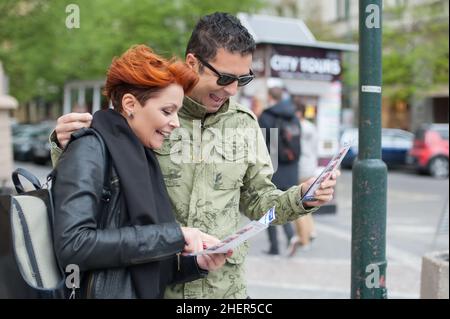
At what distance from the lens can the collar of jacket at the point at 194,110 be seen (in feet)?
7.24

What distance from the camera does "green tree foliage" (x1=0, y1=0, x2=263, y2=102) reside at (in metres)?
17.4

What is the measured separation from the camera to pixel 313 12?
3350cm

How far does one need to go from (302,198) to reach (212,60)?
0.57m

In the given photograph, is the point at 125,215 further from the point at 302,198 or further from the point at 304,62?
the point at 304,62

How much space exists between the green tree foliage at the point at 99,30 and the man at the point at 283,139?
11572 millimetres

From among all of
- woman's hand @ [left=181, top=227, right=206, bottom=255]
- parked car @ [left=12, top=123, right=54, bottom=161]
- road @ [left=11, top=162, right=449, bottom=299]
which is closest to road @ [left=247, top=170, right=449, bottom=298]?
road @ [left=11, top=162, right=449, bottom=299]

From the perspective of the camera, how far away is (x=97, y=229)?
1.70 meters

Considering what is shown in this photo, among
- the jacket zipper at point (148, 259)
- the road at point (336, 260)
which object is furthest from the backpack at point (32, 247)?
the road at point (336, 260)

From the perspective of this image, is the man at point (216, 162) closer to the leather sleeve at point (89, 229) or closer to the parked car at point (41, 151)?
the leather sleeve at point (89, 229)

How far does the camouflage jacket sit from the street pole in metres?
0.85

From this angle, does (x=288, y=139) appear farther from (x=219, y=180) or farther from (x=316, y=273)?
(x=219, y=180)

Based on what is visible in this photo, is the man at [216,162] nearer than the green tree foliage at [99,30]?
Yes

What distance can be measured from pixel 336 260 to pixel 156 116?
5.49m
